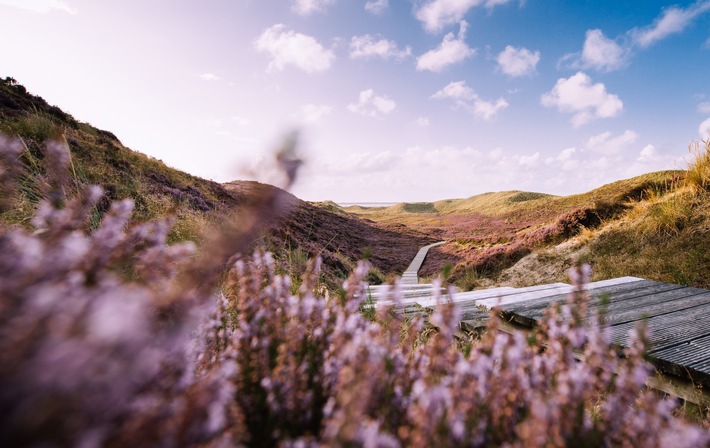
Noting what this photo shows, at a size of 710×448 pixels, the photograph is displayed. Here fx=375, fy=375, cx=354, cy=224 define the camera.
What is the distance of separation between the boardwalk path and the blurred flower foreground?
0.39 meters

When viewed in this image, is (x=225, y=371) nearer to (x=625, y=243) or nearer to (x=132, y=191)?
(x=132, y=191)

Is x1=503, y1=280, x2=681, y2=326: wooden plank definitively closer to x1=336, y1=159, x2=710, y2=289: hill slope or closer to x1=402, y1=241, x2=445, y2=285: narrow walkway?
x1=336, y1=159, x2=710, y2=289: hill slope

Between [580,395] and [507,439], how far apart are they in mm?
262

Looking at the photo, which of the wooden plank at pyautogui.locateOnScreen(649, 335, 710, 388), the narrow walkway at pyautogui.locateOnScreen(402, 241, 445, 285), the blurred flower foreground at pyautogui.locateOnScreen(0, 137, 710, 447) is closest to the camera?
the blurred flower foreground at pyautogui.locateOnScreen(0, 137, 710, 447)

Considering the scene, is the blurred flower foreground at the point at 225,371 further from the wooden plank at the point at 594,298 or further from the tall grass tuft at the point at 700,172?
the tall grass tuft at the point at 700,172

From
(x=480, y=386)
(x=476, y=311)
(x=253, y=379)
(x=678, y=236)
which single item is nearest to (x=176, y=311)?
(x=253, y=379)

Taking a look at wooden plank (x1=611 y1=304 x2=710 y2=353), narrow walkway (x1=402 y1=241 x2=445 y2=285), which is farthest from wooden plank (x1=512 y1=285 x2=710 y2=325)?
narrow walkway (x1=402 y1=241 x2=445 y2=285)

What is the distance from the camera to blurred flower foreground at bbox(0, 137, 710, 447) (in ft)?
1.62

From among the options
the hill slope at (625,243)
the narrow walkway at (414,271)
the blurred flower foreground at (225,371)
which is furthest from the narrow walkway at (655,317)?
the narrow walkway at (414,271)

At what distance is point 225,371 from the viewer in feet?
2.81

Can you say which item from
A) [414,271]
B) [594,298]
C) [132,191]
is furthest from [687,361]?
[414,271]

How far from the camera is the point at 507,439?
1181 millimetres

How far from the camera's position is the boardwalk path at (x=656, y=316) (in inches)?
A: 102

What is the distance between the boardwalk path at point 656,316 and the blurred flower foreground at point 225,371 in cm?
39
